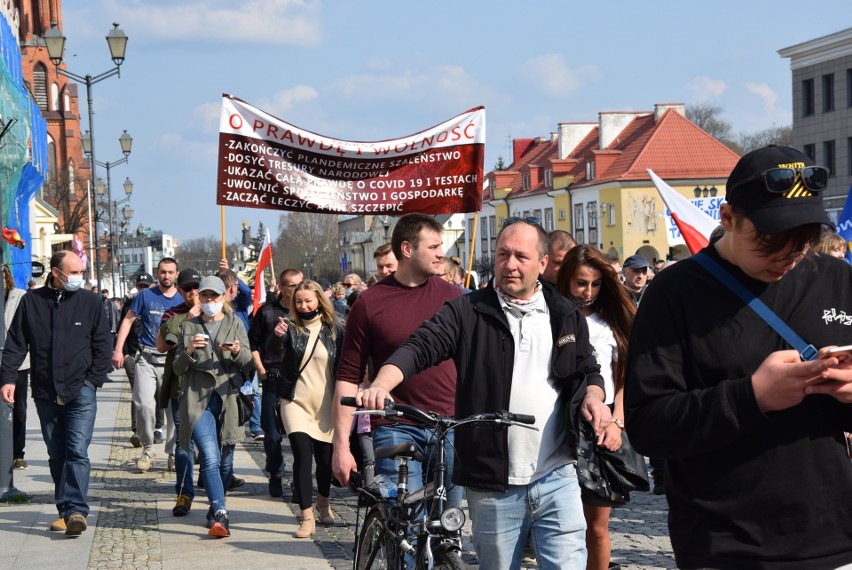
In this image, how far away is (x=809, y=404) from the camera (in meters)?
3.16

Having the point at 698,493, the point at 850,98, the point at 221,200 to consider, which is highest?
the point at 850,98

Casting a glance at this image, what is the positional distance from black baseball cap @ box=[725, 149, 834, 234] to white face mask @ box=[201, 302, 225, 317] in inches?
281

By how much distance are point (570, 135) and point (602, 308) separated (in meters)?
82.9

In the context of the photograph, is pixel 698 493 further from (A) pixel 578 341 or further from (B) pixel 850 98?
(B) pixel 850 98

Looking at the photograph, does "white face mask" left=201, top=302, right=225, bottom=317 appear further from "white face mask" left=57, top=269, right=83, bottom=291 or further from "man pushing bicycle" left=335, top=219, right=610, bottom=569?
"man pushing bicycle" left=335, top=219, right=610, bottom=569

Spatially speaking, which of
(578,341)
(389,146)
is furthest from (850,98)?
(578,341)

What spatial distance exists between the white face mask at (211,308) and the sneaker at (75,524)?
5.74 feet

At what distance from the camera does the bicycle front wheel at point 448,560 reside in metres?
4.72

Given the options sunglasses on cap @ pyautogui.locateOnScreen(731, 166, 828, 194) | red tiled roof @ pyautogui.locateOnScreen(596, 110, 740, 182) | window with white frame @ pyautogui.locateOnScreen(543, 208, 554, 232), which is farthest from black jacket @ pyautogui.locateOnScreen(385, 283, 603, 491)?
window with white frame @ pyautogui.locateOnScreen(543, 208, 554, 232)

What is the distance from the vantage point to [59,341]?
31.8 ft

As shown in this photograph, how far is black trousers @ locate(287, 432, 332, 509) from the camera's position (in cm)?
929

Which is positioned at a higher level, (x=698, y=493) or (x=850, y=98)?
(x=850, y=98)

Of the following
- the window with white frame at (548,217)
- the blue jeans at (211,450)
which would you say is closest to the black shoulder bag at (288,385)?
the blue jeans at (211,450)

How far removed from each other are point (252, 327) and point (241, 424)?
2.09 meters
